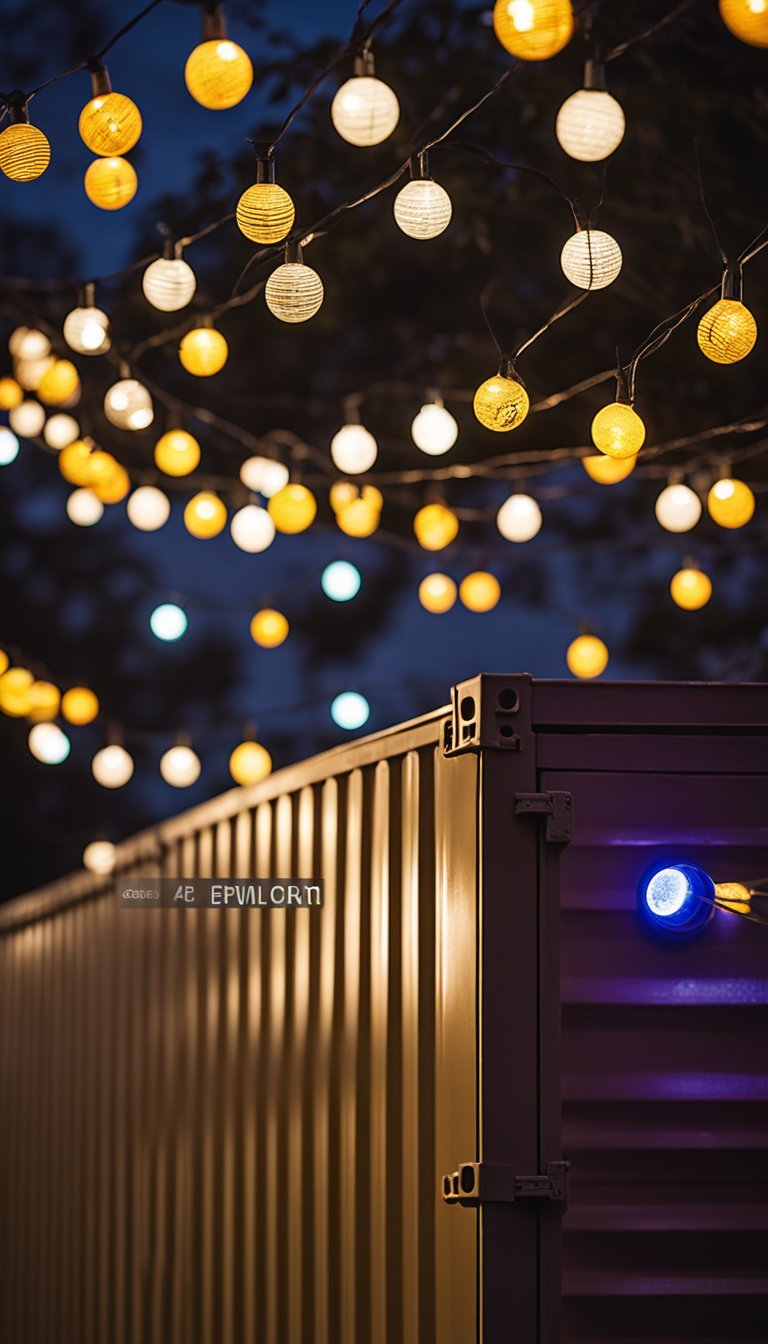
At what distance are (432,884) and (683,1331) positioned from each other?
105cm

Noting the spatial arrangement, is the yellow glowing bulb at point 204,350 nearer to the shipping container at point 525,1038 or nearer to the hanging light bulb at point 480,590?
the shipping container at point 525,1038

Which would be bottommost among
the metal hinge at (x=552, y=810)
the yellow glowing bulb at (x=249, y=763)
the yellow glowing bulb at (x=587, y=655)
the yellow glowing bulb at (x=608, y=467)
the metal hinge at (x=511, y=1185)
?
the metal hinge at (x=511, y=1185)

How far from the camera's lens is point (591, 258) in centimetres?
374

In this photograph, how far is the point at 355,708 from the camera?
300 inches

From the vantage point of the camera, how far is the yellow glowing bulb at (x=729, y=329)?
362 cm

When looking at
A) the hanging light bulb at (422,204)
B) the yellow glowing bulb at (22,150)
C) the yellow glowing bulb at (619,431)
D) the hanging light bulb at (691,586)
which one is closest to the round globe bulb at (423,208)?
the hanging light bulb at (422,204)

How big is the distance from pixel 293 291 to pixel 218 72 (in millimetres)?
489

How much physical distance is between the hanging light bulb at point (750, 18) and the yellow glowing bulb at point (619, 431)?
81cm

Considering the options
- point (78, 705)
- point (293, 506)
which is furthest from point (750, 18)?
point (78, 705)

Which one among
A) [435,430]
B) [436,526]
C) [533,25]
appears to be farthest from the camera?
[436,526]

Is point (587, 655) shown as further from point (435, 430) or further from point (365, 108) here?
point (365, 108)

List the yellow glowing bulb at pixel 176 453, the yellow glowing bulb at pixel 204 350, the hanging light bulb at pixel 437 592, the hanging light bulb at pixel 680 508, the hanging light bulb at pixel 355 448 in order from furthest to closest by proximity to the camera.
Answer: the hanging light bulb at pixel 437 592
the hanging light bulb at pixel 680 508
the yellow glowing bulb at pixel 176 453
the hanging light bulb at pixel 355 448
the yellow glowing bulb at pixel 204 350

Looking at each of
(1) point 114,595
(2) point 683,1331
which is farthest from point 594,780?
(1) point 114,595

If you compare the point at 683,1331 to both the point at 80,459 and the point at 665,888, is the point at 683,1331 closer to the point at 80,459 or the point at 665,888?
the point at 665,888
